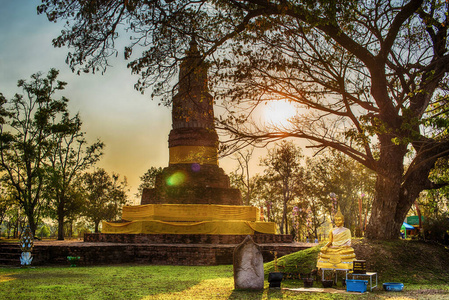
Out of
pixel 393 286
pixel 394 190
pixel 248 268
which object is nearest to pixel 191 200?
pixel 394 190

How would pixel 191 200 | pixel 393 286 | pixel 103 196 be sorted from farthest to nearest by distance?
pixel 103 196, pixel 191 200, pixel 393 286

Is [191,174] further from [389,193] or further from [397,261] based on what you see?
[397,261]

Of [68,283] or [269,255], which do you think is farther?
[269,255]

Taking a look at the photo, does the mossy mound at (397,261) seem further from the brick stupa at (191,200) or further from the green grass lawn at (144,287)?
the brick stupa at (191,200)

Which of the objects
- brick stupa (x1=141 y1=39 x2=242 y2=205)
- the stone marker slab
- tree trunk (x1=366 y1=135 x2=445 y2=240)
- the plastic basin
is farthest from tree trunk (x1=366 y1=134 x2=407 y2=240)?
brick stupa (x1=141 y1=39 x2=242 y2=205)

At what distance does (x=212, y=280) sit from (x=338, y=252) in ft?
10.8

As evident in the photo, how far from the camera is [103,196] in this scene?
41.5 meters

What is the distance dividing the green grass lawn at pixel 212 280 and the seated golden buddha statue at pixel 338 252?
1.69 feet

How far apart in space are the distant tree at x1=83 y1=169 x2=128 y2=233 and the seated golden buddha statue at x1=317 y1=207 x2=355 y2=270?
33.2 m

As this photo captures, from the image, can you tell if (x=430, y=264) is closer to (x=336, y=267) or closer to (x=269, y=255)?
(x=336, y=267)

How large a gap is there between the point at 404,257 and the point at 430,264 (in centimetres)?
68

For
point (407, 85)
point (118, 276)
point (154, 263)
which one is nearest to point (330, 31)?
point (407, 85)

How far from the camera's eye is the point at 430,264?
1058 centimetres

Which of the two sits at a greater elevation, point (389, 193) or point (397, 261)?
point (389, 193)
